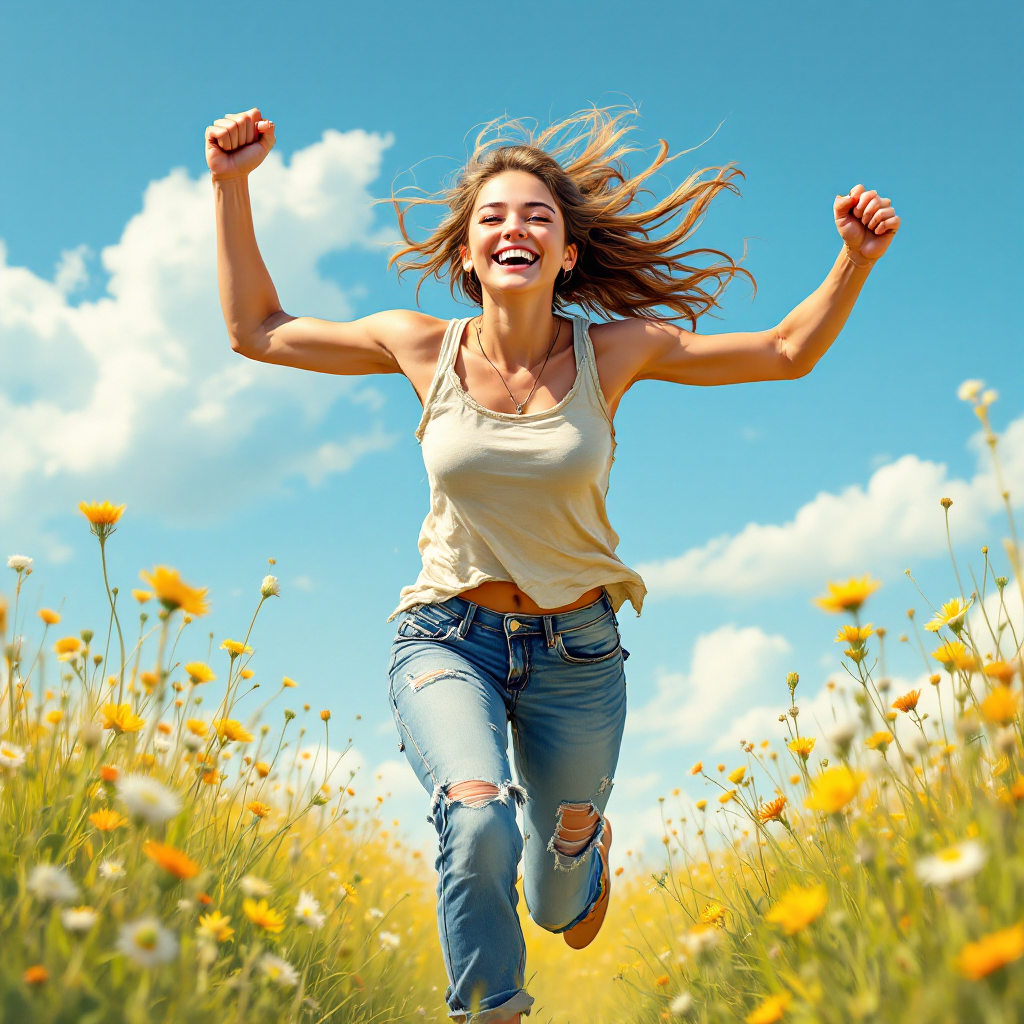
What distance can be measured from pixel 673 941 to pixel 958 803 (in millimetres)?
2407

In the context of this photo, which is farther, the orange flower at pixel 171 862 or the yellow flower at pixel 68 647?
the yellow flower at pixel 68 647

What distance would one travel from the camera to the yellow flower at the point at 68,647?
3383 millimetres

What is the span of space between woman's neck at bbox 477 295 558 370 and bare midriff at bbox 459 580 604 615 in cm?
97

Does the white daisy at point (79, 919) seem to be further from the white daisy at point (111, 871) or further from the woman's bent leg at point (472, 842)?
the woman's bent leg at point (472, 842)

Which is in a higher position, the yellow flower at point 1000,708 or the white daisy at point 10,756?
the white daisy at point 10,756

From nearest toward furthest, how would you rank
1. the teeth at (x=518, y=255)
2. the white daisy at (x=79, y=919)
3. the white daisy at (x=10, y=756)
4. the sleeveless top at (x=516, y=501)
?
the white daisy at (x=79, y=919), the white daisy at (x=10, y=756), the sleeveless top at (x=516, y=501), the teeth at (x=518, y=255)

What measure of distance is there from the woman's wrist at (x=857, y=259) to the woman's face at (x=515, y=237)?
3.84 ft

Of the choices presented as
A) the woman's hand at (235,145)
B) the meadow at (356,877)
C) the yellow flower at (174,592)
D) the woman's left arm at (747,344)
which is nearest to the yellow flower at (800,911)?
the meadow at (356,877)

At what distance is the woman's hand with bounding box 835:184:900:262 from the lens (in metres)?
3.67

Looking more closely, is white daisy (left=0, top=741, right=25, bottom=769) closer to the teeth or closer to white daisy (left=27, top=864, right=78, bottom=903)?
white daisy (left=27, top=864, right=78, bottom=903)

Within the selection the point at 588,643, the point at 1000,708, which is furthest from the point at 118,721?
the point at 1000,708

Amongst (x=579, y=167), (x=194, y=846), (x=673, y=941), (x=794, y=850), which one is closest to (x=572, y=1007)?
(x=673, y=941)

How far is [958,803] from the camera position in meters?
2.41

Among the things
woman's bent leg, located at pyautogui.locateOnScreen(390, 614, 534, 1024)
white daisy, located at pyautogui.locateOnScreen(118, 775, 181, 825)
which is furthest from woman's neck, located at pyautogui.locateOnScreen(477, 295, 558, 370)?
white daisy, located at pyautogui.locateOnScreen(118, 775, 181, 825)
